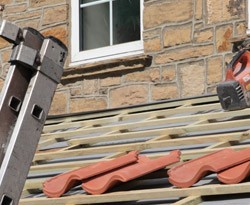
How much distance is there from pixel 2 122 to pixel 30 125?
113 millimetres

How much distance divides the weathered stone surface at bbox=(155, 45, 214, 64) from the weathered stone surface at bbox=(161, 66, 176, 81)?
62mm

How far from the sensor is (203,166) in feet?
15.6

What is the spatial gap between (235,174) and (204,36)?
3001 millimetres

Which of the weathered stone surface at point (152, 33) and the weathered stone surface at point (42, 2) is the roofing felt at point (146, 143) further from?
the weathered stone surface at point (42, 2)

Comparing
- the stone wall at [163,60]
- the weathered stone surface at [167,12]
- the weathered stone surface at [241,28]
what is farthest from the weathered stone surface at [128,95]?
the weathered stone surface at [241,28]

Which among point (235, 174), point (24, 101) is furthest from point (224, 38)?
point (24, 101)

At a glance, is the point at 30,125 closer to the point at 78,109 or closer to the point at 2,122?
the point at 2,122

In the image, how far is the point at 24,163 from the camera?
337 cm

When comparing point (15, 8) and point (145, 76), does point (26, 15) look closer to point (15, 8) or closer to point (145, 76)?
point (15, 8)

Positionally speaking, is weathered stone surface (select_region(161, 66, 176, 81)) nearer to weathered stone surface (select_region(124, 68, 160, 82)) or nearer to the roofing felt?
weathered stone surface (select_region(124, 68, 160, 82))

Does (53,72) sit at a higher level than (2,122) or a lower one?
higher

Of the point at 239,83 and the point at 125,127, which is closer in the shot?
the point at 239,83

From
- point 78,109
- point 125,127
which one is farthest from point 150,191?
point 78,109

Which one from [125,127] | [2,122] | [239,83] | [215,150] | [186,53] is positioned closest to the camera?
[2,122]
